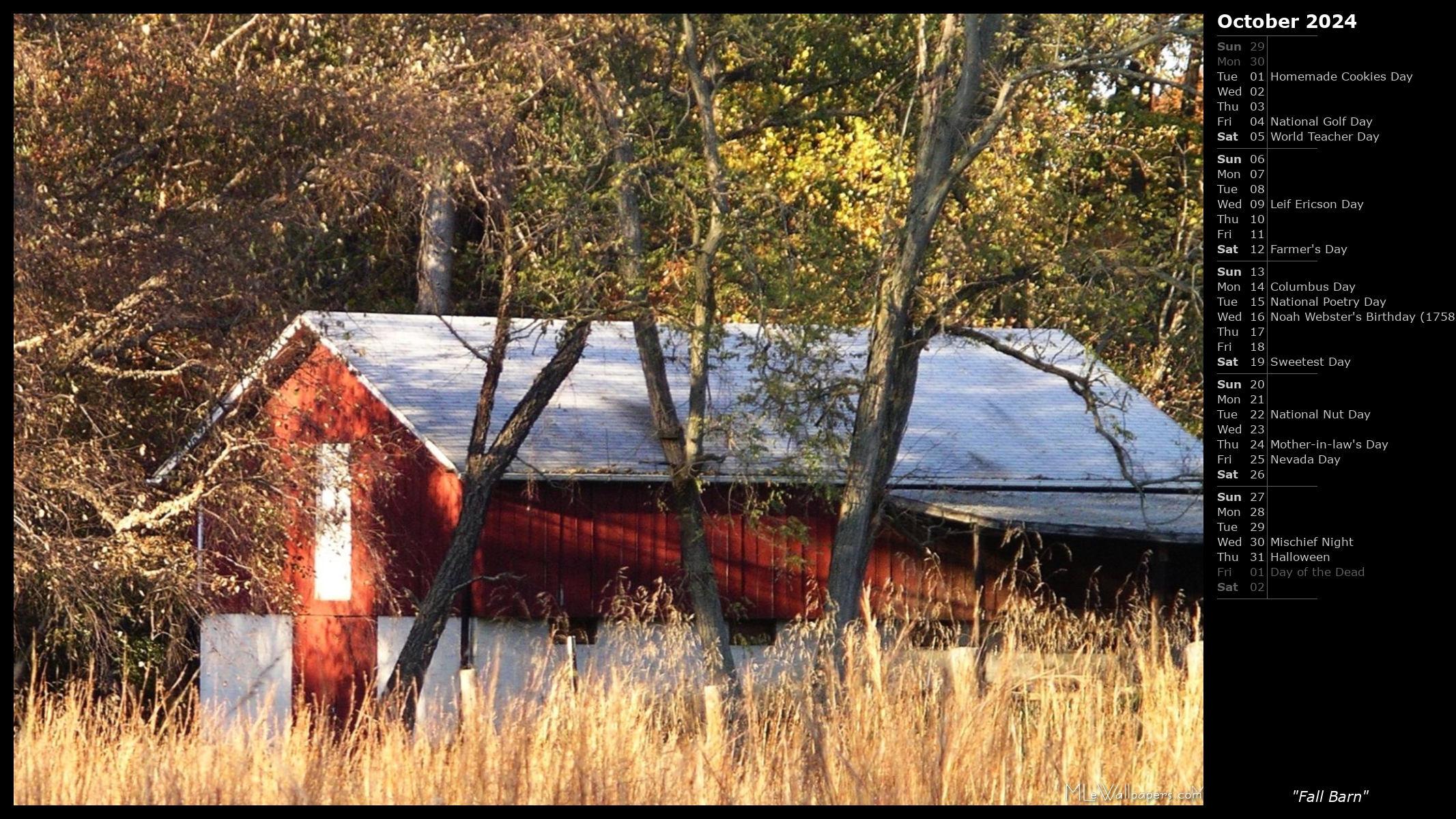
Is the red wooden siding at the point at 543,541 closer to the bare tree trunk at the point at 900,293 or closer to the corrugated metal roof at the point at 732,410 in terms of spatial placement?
the corrugated metal roof at the point at 732,410

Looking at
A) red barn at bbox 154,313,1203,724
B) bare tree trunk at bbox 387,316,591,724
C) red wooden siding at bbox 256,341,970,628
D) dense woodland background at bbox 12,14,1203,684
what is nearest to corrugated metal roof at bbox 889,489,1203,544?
red barn at bbox 154,313,1203,724

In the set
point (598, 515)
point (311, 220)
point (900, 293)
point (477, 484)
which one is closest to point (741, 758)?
point (311, 220)

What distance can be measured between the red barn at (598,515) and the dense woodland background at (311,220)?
1.37 meters

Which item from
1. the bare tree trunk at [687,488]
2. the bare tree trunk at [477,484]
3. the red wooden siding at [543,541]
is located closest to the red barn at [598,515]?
the red wooden siding at [543,541]

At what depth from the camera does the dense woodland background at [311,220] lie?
12.3 m

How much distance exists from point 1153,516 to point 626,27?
26.6ft

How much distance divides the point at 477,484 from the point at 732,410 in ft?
9.25

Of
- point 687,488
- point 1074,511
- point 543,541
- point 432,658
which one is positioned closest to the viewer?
point 687,488

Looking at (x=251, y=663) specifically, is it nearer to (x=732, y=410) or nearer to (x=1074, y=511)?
(x=732, y=410)

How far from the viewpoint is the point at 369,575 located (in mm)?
17750

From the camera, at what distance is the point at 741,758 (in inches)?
300

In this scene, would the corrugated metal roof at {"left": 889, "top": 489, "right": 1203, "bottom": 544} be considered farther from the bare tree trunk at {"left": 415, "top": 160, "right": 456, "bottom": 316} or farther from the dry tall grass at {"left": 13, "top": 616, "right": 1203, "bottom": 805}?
the dry tall grass at {"left": 13, "top": 616, "right": 1203, "bottom": 805}

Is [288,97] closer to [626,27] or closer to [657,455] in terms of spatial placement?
[626,27]
